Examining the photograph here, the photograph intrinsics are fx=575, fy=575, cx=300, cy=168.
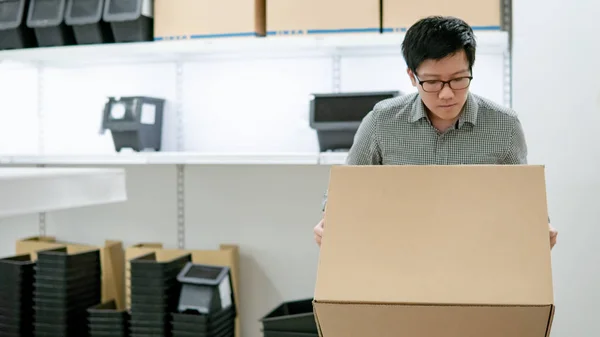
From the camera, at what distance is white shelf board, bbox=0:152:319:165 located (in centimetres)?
218

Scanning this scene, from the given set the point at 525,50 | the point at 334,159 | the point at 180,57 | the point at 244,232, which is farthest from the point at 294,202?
the point at 525,50

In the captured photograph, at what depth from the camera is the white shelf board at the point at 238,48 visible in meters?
2.13

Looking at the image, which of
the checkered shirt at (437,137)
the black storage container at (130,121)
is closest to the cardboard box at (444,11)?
the checkered shirt at (437,137)

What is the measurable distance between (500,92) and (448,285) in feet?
5.41

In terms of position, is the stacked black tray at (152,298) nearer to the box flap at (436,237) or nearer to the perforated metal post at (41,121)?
the perforated metal post at (41,121)

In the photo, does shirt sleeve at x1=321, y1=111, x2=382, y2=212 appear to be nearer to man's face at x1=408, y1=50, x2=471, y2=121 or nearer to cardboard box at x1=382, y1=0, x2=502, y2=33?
man's face at x1=408, y1=50, x2=471, y2=121

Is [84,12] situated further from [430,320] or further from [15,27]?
[430,320]

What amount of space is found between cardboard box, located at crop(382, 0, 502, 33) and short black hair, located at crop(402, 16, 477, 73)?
78cm

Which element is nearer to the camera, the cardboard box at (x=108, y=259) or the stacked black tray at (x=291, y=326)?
the stacked black tray at (x=291, y=326)

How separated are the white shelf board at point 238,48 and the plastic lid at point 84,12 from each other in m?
0.11

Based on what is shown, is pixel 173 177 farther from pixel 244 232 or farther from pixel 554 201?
pixel 554 201

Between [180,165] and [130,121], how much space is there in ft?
1.10

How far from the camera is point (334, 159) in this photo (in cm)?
217

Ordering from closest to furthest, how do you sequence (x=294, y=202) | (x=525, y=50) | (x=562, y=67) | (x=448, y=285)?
(x=448, y=285), (x=562, y=67), (x=525, y=50), (x=294, y=202)
